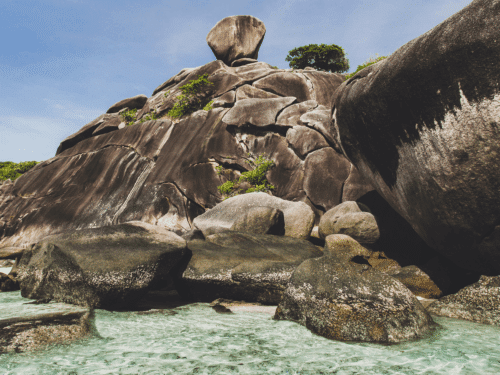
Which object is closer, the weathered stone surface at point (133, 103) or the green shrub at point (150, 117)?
the green shrub at point (150, 117)

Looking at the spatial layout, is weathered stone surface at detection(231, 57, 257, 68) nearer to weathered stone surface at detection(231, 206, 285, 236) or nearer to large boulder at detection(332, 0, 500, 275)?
weathered stone surface at detection(231, 206, 285, 236)

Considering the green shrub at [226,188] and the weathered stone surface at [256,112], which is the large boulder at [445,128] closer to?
the green shrub at [226,188]

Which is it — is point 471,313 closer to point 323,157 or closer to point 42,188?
point 323,157

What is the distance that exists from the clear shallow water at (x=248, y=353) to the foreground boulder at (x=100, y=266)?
0.69m

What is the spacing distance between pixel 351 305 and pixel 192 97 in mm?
15574

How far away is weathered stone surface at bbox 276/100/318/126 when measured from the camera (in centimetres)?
1353

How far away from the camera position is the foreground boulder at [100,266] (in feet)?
17.5

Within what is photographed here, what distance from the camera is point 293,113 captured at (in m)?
13.7

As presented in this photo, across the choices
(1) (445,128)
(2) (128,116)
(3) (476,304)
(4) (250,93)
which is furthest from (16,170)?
(3) (476,304)

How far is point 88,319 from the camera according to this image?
4676 mm

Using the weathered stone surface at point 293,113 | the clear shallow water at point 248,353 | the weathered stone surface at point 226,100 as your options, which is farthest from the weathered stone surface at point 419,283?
the weathered stone surface at point 226,100

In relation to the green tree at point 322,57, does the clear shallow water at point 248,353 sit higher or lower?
lower

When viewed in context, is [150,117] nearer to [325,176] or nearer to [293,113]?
[293,113]

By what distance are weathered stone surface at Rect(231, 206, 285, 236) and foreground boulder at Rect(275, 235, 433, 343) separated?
13.9 ft
